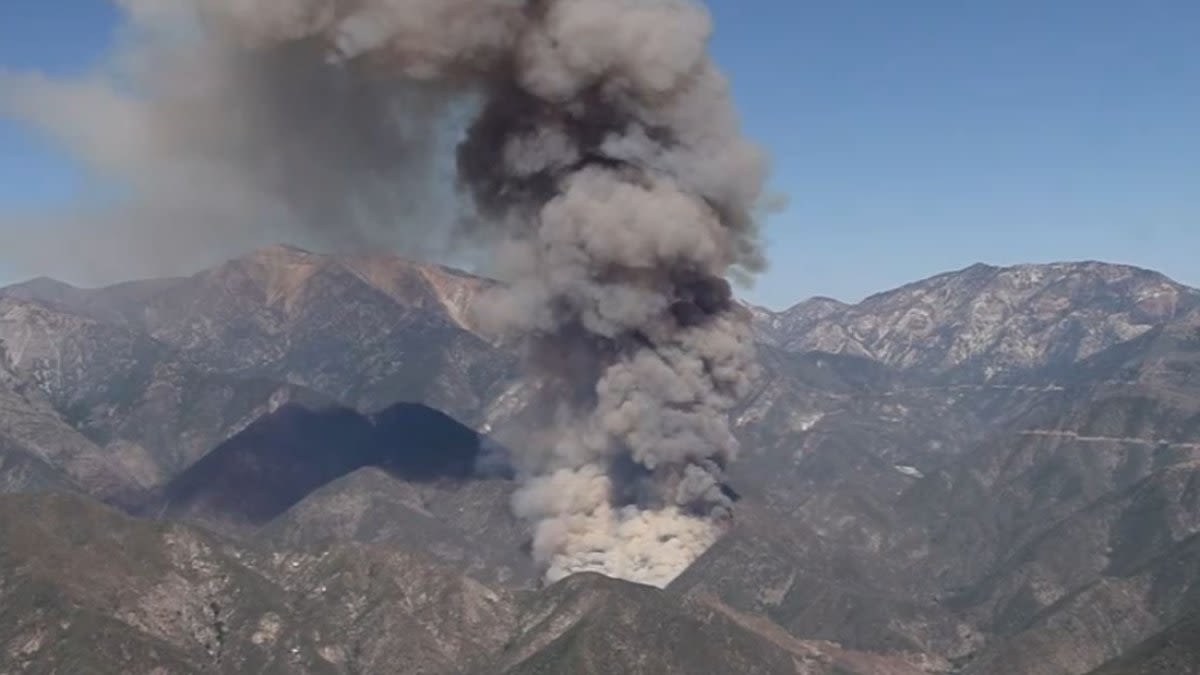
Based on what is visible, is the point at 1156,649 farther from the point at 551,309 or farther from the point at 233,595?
the point at 233,595

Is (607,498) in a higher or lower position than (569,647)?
higher

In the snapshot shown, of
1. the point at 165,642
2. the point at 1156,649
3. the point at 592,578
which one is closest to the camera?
the point at 1156,649

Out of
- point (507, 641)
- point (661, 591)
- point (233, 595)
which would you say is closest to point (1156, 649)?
point (661, 591)

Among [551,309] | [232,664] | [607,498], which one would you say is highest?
[551,309]

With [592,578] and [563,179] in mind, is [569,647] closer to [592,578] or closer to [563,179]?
[592,578]

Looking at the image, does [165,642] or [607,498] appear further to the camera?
[607,498]

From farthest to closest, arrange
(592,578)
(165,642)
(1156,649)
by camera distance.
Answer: (592,578) < (165,642) < (1156,649)

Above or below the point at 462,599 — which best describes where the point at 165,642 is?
below

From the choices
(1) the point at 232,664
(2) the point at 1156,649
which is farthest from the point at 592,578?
(2) the point at 1156,649

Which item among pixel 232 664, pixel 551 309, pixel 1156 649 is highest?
pixel 551 309
